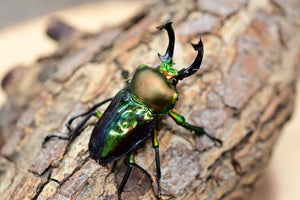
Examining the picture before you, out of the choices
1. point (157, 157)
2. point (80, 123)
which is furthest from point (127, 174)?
point (80, 123)

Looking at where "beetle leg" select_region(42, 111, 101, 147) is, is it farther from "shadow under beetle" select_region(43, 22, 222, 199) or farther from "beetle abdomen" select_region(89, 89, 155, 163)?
"beetle abdomen" select_region(89, 89, 155, 163)

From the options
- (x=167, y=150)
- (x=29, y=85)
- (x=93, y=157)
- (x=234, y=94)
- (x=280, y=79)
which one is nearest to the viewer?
(x=93, y=157)

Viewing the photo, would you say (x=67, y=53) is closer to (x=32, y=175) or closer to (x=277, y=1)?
(x=32, y=175)

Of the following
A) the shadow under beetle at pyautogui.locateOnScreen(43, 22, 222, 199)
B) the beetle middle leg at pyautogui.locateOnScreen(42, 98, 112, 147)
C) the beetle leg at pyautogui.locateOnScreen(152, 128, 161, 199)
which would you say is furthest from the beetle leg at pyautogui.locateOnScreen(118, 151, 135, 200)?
the beetle middle leg at pyautogui.locateOnScreen(42, 98, 112, 147)

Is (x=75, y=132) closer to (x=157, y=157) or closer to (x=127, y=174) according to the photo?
(x=127, y=174)

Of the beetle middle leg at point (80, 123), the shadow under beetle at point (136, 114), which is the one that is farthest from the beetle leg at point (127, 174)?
the beetle middle leg at point (80, 123)

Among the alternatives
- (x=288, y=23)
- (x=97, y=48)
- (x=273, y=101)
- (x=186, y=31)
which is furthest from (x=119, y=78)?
(x=288, y=23)

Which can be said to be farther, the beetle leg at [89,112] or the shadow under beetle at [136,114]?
the beetle leg at [89,112]

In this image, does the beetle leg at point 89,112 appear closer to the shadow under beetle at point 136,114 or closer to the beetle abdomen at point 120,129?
the shadow under beetle at point 136,114
